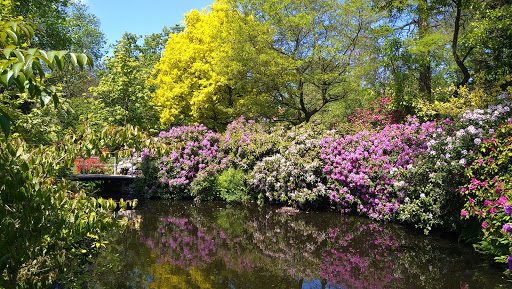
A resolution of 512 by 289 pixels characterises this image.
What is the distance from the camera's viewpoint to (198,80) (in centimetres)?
1767

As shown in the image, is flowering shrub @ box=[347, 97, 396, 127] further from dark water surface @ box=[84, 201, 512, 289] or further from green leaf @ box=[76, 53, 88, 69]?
green leaf @ box=[76, 53, 88, 69]

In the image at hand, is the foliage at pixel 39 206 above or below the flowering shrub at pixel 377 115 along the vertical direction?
below

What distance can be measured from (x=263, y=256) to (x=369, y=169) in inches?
176

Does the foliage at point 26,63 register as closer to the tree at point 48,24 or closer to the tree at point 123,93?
the tree at point 123,93

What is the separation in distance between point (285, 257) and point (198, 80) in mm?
12759

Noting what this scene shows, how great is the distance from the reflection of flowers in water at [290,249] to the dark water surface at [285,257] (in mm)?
18

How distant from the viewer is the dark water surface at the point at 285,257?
5.52m

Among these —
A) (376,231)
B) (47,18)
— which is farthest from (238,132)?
(47,18)

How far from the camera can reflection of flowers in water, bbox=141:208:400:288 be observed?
597 cm

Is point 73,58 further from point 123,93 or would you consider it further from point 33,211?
point 123,93

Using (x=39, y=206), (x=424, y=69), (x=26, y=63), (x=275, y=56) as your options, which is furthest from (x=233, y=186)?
(x=26, y=63)

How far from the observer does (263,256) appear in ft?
22.4

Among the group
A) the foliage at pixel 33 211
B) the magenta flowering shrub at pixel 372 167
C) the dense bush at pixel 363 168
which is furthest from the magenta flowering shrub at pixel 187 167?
the foliage at pixel 33 211

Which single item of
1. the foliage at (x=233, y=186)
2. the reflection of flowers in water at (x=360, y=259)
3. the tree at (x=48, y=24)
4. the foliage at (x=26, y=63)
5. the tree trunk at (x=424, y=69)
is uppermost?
the tree at (x=48, y=24)
